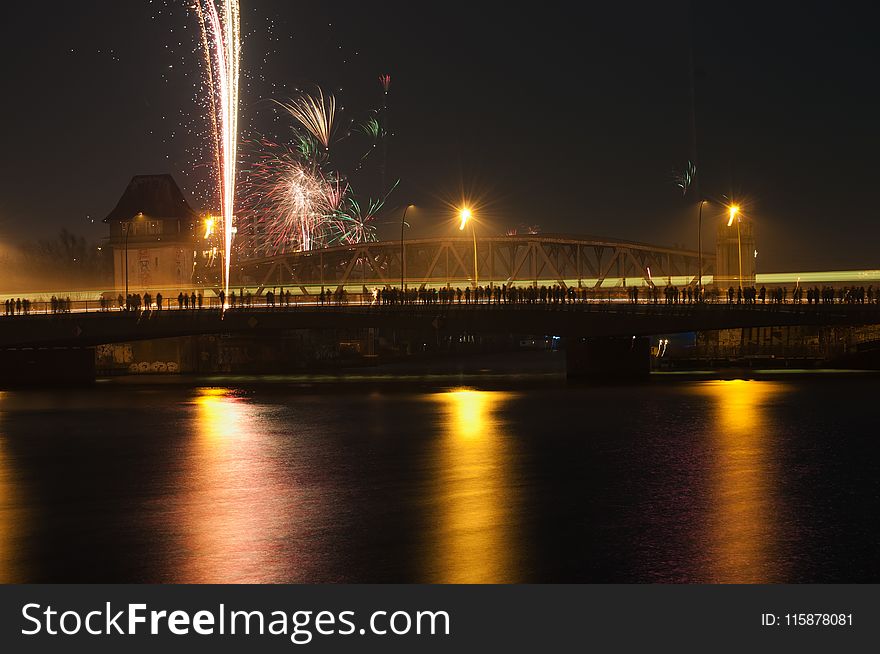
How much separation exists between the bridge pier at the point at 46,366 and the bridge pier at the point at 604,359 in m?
38.6

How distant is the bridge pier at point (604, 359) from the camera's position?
8850 cm

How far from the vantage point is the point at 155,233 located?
144500 mm

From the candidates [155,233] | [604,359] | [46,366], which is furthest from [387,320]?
[155,233]

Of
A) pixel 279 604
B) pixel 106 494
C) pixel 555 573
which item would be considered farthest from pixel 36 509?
pixel 555 573

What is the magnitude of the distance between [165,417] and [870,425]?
34170 mm

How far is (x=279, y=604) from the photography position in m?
22.3

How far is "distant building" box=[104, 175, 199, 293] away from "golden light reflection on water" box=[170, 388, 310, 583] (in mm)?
94142

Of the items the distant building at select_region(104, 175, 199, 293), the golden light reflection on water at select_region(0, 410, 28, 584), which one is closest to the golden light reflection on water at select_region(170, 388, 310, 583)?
the golden light reflection on water at select_region(0, 410, 28, 584)

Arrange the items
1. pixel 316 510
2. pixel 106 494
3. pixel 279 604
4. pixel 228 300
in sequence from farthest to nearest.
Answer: pixel 228 300 < pixel 106 494 < pixel 316 510 < pixel 279 604

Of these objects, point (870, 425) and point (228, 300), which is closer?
point (870, 425)

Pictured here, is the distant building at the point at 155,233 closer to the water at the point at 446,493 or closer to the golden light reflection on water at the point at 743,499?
the water at the point at 446,493

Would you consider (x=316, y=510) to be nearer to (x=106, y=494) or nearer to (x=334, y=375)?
(x=106, y=494)

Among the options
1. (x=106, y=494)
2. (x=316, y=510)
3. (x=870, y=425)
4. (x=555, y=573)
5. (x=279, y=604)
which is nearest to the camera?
(x=279, y=604)

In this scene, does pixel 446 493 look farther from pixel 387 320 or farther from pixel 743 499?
pixel 387 320
